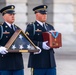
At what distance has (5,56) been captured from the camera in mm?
7234

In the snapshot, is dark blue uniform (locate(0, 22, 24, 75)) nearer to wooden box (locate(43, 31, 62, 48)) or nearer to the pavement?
wooden box (locate(43, 31, 62, 48))

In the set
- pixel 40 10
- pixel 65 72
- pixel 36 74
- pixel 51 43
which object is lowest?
pixel 65 72

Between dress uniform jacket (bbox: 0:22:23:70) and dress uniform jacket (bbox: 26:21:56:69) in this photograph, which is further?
dress uniform jacket (bbox: 26:21:56:69)

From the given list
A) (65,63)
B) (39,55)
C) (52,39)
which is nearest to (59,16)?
(65,63)

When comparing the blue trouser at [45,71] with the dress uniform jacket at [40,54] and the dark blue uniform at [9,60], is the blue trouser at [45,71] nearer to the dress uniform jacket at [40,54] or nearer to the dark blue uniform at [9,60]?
the dress uniform jacket at [40,54]

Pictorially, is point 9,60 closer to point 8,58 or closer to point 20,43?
point 8,58

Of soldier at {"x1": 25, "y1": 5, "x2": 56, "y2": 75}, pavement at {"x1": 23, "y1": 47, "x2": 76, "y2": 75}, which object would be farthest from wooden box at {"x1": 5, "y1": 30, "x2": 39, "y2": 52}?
pavement at {"x1": 23, "y1": 47, "x2": 76, "y2": 75}

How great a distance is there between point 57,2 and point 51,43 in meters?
12.6

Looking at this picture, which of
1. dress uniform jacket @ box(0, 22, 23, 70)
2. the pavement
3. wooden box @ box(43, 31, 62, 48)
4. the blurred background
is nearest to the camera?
dress uniform jacket @ box(0, 22, 23, 70)

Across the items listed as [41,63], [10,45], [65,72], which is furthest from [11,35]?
[65,72]

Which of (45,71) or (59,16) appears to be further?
(59,16)

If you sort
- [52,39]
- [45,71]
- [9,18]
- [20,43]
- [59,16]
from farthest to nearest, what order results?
[59,16] → [45,71] → [52,39] → [9,18] → [20,43]

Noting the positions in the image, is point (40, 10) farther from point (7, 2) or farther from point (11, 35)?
point (7, 2)

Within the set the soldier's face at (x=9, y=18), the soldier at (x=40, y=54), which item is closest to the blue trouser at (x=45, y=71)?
the soldier at (x=40, y=54)
